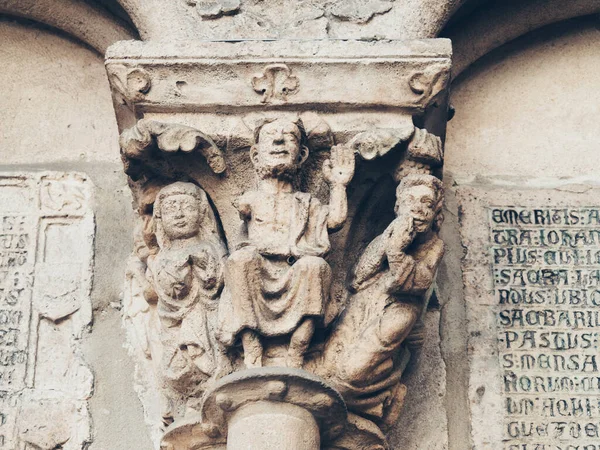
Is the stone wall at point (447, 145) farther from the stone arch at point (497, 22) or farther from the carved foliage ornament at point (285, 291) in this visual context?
the carved foliage ornament at point (285, 291)

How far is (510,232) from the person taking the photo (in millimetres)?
4742

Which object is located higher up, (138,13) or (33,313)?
(138,13)

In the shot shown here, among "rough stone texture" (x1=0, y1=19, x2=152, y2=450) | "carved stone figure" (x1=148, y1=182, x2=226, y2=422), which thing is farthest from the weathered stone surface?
"carved stone figure" (x1=148, y1=182, x2=226, y2=422)

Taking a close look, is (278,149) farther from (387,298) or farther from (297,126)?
(387,298)

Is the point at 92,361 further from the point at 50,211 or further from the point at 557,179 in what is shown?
the point at 557,179

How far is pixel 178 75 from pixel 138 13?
0.38 metres

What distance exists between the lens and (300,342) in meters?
4.04

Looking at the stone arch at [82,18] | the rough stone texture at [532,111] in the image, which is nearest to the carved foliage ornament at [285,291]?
the rough stone texture at [532,111]

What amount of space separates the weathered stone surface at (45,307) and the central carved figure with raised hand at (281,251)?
67 cm

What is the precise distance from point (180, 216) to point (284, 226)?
33 cm

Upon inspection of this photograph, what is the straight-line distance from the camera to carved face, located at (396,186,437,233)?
413 centimetres

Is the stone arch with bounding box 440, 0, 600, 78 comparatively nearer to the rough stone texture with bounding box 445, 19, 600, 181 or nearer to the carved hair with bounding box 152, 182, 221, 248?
the rough stone texture with bounding box 445, 19, 600, 181

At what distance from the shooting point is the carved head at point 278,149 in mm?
4219

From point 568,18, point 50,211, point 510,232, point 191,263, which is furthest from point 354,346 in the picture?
point 568,18
